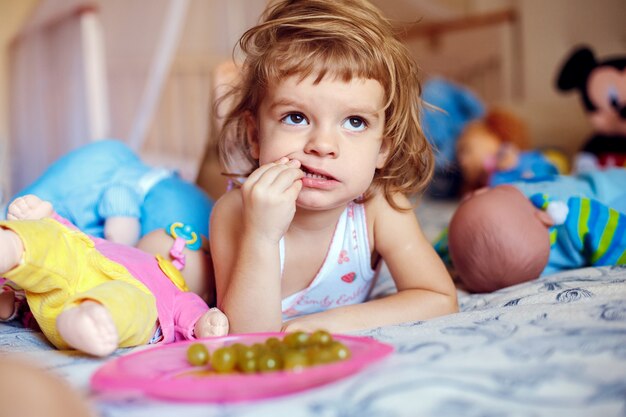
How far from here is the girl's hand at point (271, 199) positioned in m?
0.87

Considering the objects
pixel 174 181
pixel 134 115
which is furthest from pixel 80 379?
pixel 134 115

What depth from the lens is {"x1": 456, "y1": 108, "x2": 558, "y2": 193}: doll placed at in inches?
94.6

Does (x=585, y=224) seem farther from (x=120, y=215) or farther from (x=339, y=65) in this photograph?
(x=120, y=215)

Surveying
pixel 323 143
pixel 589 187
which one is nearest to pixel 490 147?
pixel 589 187

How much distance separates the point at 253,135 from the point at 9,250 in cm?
44

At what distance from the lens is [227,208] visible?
104 cm

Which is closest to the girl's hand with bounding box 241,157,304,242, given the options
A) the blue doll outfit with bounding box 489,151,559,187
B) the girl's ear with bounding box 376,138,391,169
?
the girl's ear with bounding box 376,138,391,169

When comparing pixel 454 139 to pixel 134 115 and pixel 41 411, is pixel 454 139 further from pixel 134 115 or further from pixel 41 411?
pixel 41 411

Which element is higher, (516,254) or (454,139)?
(454,139)

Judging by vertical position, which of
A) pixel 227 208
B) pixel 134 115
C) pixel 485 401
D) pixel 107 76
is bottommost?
pixel 485 401

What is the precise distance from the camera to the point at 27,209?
3.15 ft

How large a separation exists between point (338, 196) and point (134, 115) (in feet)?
4.82

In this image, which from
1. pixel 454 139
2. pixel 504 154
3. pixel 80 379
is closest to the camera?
pixel 80 379

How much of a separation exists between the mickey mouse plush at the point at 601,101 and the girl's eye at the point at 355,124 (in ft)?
4.62
